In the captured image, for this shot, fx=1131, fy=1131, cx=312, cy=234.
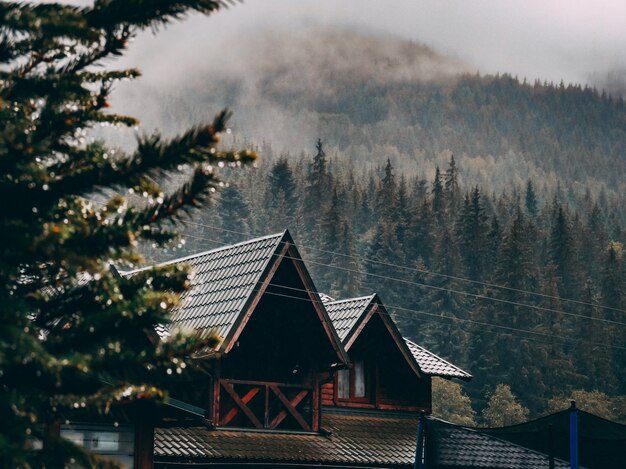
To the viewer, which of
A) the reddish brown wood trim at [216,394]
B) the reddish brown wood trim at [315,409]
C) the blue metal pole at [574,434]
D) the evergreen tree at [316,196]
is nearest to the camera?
the blue metal pole at [574,434]

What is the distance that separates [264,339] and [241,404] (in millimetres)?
1941

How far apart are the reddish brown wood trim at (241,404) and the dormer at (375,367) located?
150 inches

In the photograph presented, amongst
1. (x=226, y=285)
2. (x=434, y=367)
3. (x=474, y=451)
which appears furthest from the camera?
(x=434, y=367)

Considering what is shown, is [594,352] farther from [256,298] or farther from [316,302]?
[256,298]

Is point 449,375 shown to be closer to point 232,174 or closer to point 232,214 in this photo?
point 232,214

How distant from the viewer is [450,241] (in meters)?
110

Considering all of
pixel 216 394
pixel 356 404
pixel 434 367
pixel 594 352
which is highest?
pixel 594 352

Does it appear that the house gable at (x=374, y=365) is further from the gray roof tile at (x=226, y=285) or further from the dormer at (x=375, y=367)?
the gray roof tile at (x=226, y=285)

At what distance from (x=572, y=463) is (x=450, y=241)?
93270 mm

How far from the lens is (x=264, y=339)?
2420 cm

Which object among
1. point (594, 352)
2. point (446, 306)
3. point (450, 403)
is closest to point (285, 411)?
point (450, 403)

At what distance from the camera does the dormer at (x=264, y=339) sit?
22609mm

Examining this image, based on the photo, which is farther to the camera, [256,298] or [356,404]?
[356,404]

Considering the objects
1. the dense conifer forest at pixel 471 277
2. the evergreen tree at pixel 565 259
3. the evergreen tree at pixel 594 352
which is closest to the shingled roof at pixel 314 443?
the dense conifer forest at pixel 471 277
